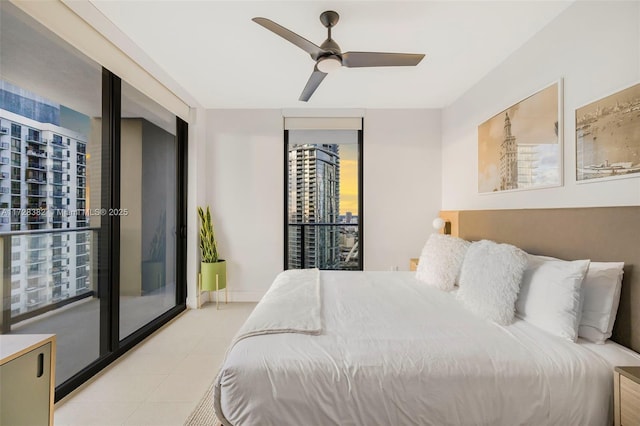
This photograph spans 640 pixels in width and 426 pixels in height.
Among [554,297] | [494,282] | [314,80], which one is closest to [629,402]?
[554,297]

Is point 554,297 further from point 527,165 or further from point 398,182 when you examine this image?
point 398,182

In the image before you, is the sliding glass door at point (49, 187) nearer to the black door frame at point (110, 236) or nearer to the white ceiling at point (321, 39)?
the black door frame at point (110, 236)

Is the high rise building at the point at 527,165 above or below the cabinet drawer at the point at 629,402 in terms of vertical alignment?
above

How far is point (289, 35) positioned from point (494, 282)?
199cm

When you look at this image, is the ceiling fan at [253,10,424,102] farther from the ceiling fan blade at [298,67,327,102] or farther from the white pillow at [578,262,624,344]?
the white pillow at [578,262,624,344]

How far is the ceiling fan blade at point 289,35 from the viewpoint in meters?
1.66

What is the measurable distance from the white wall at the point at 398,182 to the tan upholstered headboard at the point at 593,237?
1412 mm

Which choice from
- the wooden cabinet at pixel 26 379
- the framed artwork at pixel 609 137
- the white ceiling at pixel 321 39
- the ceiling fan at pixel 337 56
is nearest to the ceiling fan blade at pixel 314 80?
the ceiling fan at pixel 337 56

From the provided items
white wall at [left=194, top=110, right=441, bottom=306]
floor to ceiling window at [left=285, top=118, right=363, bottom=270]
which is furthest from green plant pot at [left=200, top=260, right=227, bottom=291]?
floor to ceiling window at [left=285, top=118, right=363, bottom=270]

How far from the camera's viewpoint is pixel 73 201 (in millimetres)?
1959

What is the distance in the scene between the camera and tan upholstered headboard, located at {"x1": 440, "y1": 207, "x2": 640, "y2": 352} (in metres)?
1.40

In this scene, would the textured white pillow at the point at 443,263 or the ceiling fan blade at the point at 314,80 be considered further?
the textured white pillow at the point at 443,263

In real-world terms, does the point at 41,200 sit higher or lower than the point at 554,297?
higher

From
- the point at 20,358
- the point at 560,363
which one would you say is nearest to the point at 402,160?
the point at 560,363
